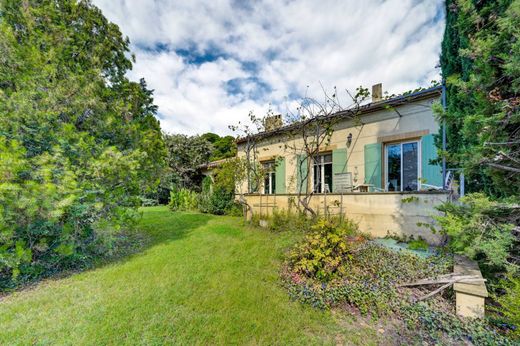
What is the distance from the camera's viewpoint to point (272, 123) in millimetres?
10992

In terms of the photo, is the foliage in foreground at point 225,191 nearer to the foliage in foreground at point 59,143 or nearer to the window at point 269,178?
the window at point 269,178

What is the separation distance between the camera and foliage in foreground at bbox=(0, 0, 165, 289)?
3566mm

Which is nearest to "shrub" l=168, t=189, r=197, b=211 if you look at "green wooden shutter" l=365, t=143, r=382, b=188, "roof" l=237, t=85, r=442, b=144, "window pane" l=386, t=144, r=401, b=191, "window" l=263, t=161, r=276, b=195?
"window" l=263, t=161, r=276, b=195

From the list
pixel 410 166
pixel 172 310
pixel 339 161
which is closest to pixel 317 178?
pixel 339 161

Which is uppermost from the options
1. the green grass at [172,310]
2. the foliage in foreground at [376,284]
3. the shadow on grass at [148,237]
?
the foliage in foreground at [376,284]

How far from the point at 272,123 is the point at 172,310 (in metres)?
9.41

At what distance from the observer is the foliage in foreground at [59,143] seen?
357cm

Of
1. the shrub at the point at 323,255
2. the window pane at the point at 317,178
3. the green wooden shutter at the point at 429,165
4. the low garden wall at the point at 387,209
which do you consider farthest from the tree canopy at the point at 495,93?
the window pane at the point at 317,178

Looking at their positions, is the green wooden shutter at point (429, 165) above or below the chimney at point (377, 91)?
below

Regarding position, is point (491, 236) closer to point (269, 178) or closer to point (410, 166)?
point (410, 166)

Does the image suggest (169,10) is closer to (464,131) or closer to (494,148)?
(464,131)

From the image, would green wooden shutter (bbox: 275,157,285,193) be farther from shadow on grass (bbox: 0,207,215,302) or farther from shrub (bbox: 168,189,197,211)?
shrub (bbox: 168,189,197,211)

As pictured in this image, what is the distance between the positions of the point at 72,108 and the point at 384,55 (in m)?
10.1

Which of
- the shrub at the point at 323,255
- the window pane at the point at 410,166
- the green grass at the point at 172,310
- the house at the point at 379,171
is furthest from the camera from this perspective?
the window pane at the point at 410,166
